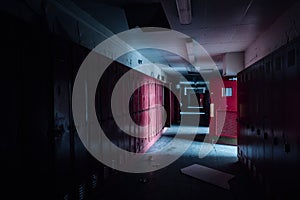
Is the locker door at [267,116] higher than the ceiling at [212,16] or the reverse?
the reverse

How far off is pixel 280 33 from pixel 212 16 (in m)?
1.14

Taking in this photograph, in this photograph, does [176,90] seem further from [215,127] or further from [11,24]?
[11,24]

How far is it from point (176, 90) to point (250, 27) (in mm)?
9242

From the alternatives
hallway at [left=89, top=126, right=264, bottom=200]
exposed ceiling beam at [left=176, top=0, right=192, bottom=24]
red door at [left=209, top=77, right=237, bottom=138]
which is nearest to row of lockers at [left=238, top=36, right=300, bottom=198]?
hallway at [left=89, top=126, right=264, bottom=200]

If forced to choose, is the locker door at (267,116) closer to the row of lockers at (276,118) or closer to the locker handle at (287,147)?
the row of lockers at (276,118)

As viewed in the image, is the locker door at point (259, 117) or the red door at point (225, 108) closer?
the locker door at point (259, 117)

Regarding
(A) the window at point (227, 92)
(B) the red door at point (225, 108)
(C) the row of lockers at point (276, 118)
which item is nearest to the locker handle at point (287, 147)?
(C) the row of lockers at point (276, 118)

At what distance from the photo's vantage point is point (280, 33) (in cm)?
340

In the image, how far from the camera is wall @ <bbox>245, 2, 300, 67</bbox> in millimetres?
2885

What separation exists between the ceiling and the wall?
0.29 ft

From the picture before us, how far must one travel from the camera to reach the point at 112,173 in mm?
3682

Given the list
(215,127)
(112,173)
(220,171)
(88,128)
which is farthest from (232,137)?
(88,128)

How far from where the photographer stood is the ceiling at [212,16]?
2.81 metres

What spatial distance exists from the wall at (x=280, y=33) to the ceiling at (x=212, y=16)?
0.29 ft
